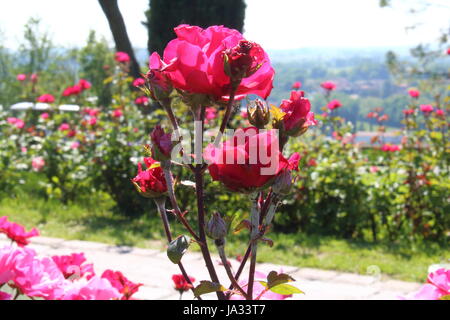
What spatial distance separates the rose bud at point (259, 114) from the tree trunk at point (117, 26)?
5.82 metres

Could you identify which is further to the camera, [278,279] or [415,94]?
[415,94]

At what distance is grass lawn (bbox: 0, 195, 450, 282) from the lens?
2.87 metres

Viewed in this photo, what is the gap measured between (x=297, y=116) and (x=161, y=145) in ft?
0.51

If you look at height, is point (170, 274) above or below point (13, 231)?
below

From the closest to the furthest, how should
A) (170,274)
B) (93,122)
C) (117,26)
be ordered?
(170,274) < (93,122) < (117,26)

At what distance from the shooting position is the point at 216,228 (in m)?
0.52

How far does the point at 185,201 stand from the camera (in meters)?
4.00

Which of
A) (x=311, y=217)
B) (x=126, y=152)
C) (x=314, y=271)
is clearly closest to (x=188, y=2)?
(x=126, y=152)

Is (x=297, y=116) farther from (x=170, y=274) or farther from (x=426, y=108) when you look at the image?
(x=426, y=108)

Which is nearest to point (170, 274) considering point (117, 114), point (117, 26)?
point (117, 114)

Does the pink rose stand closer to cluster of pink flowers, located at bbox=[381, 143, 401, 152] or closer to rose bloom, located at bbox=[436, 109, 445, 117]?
cluster of pink flowers, located at bbox=[381, 143, 401, 152]

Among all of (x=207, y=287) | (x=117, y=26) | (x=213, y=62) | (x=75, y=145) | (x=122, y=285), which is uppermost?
(x=117, y=26)

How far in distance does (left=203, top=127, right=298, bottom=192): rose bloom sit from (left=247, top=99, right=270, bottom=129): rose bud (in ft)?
0.19

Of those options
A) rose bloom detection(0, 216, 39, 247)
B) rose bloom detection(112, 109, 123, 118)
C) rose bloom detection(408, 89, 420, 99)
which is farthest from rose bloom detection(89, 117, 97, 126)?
rose bloom detection(0, 216, 39, 247)
